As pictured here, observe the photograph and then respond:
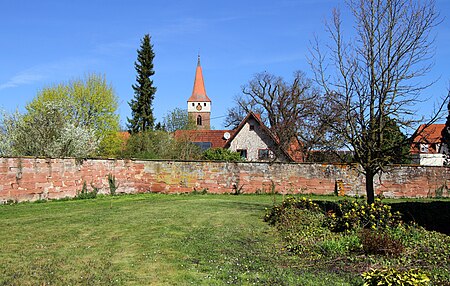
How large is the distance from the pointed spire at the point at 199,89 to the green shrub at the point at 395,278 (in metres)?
87.9

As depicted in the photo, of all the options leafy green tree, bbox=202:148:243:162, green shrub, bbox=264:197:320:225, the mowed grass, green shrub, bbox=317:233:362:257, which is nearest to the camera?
the mowed grass

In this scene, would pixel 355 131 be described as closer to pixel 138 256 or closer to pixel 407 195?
pixel 138 256

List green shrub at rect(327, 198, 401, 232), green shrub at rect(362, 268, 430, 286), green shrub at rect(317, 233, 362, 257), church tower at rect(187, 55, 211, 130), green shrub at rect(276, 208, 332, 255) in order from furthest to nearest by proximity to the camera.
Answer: church tower at rect(187, 55, 211, 130) < green shrub at rect(327, 198, 401, 232) < green shrub at rect(276, 208, 332, 255) < green shrub at rect(317, 233, 362, 257) < green shrub at rect(362, 268, 430, 286)

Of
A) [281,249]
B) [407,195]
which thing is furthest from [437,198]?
[281,249]

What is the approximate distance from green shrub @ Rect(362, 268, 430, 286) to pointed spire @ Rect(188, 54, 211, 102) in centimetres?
8791

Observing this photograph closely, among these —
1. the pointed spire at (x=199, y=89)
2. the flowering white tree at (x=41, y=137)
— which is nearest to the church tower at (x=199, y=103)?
the pointed spire at (x=199, y=89)

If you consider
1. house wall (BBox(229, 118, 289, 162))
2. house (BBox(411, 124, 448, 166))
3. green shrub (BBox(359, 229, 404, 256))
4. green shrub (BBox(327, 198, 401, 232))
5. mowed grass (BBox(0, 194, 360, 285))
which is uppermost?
house wall (BBox(229, 118, 289, 162))

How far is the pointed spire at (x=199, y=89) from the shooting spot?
92.4 metres

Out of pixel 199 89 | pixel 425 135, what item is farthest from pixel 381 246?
pixel 199 89

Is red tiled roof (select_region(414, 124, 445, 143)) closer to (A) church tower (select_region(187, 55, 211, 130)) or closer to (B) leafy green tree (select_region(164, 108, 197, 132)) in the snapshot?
(B) leafy green tree (select_region(164, 108, 197, 132))

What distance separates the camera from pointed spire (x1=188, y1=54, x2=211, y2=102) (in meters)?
92.4

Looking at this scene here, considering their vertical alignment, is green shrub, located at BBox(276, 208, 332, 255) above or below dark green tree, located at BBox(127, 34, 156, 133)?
below

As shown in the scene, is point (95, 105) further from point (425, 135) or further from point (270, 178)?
point (425, 135)

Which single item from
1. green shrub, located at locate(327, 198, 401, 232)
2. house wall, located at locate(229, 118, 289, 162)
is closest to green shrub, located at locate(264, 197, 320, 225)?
green shrub, located at locate(327, 198, 401, 232)
